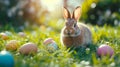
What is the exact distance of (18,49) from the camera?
14.7ft

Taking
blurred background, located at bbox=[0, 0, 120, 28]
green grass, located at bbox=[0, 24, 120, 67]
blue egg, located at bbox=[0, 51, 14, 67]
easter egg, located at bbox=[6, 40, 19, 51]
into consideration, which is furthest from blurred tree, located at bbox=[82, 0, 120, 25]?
blue egg, located at bbox=[0, 51, 14, 67]

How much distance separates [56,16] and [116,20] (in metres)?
2.99

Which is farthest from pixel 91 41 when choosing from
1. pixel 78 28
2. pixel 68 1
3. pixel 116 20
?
pixel 68 1

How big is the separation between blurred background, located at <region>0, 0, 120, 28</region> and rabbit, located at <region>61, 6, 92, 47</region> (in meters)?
3.82

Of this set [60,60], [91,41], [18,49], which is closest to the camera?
[60,60]

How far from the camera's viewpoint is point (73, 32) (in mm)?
4668

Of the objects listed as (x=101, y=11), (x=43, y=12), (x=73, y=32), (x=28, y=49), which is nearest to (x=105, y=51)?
(x=73, y=32)

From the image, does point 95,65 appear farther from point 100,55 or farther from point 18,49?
point 18,49

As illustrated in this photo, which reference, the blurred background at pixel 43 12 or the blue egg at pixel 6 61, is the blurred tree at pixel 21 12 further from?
the blue egg at pixel 6 61

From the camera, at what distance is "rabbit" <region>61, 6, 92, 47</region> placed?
15.2 ft

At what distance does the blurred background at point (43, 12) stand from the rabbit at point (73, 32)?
3.82 metres

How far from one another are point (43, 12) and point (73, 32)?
4.71 metres

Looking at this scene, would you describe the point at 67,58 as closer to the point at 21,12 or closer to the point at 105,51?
the point at 105,51

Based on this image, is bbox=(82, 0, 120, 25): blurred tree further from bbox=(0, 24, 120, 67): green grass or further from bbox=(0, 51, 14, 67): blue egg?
bbox=(0, 51, 14, 67): blue egg
